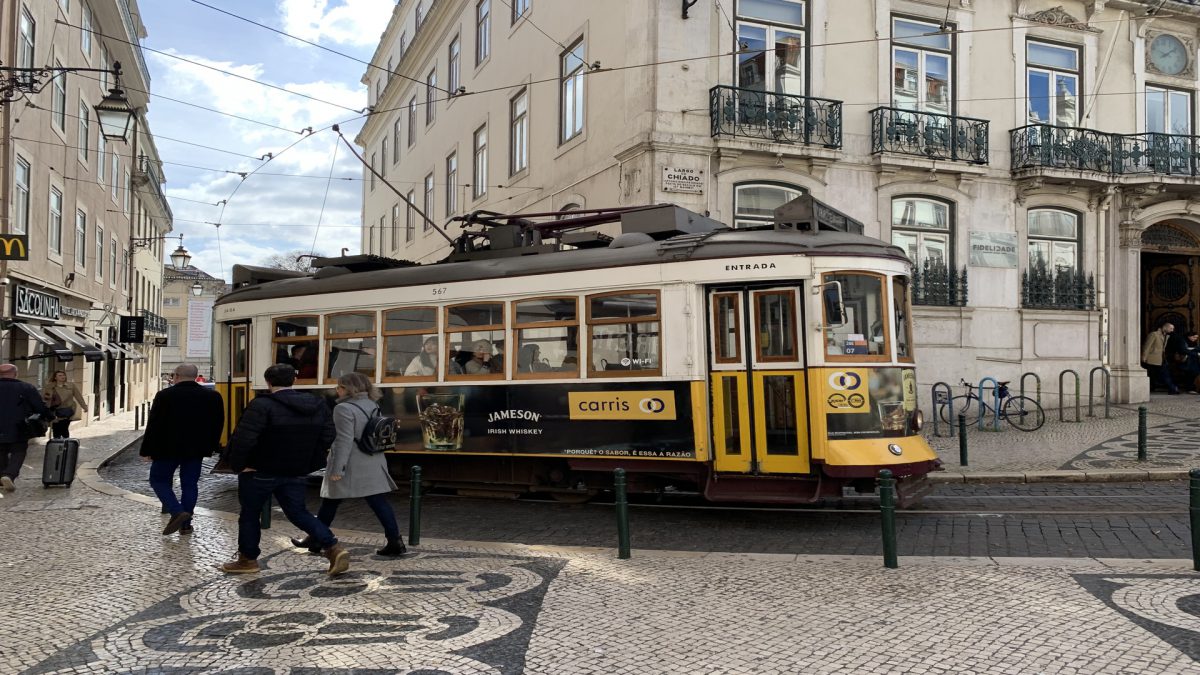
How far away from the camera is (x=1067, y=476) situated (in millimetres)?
10992

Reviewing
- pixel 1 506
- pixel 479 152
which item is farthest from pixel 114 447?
pixel 479 152

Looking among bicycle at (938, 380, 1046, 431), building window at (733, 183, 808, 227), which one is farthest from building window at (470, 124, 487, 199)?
bicycle at (938, 380, 1046, 431)

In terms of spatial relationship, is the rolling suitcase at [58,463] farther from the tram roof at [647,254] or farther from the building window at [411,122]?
the building window at [411,122]

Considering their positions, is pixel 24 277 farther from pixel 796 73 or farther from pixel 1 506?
pixel 796 73

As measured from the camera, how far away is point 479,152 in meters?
25.2

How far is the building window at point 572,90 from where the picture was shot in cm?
1880

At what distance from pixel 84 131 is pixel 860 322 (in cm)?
2299

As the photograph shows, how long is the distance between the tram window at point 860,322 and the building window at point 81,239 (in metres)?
21.5

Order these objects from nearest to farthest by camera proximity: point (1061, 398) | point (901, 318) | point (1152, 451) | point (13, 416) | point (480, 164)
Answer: point (901, 318)
point (13, 416)
point (1152, 451)
point (1061, 398)
point (480, 164)

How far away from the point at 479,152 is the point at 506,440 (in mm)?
16864

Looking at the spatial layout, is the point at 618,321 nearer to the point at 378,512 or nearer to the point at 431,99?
the point at 378,512

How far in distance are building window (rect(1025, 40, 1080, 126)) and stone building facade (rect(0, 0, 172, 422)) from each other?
55.1 feet

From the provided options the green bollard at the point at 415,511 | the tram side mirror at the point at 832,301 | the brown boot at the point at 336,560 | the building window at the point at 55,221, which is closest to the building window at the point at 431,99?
the building window at the point at 55,221

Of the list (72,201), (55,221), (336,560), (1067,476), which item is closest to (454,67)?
(72,201)
